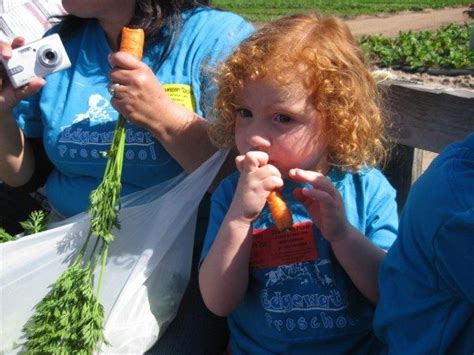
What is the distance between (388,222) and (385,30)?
8.90 metres

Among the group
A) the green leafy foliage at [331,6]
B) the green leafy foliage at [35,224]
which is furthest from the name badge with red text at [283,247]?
the green leafy foliage at [331,6]

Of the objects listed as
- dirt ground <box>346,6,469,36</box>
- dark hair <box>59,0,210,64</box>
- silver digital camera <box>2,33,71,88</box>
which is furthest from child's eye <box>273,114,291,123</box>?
dirt ground <box>346,6,469,36</box>

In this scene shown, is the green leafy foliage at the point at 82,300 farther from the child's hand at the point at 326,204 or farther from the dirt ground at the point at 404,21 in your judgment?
the dirt ground at the point at 404,21

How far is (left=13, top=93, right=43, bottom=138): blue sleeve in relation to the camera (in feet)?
7.88

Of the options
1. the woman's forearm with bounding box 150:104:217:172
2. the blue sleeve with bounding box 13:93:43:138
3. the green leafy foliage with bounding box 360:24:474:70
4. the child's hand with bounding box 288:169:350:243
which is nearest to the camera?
the child's hand with bounding box 288:169:350:243

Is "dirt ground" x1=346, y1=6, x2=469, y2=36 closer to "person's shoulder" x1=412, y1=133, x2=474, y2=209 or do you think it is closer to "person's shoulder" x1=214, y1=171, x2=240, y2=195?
"person's shoulder" x1=214, y1=171, x2=240, y2=195

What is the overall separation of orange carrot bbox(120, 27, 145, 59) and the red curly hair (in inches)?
9.9

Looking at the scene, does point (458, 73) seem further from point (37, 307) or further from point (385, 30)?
point (37, 307)

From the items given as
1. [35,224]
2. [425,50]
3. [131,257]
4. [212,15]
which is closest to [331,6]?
[425,50]

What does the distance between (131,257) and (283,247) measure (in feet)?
1.40

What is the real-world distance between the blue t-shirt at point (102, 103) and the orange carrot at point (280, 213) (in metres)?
0.52

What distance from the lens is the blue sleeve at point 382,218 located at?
1.83m

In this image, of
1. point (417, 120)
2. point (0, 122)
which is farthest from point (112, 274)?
point (417, 120)

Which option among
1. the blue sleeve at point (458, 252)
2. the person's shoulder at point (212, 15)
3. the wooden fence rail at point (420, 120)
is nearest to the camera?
the blue sleeve at point (458, 252)
